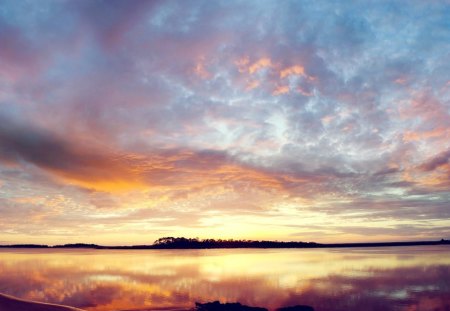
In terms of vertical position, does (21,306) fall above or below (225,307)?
above

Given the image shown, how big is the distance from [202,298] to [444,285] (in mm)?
35956

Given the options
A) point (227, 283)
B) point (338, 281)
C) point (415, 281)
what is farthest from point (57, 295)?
point (415, 281)

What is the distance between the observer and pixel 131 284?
171 ft

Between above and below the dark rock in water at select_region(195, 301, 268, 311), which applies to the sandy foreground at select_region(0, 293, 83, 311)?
above

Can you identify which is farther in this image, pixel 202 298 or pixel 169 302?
pixel 202 298

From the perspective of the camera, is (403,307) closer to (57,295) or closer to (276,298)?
(276,298)

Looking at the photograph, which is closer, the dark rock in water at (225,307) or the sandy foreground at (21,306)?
the sandy foreground at (21,306)

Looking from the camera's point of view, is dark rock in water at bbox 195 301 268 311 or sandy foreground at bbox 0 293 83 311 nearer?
sandy foreground at bbox 0 293 83 311

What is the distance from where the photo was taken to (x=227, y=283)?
5475cm

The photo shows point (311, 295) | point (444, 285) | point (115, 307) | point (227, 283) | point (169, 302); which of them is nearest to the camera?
point (115, 307)

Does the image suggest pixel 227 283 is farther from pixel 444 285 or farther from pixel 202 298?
pixel 444 285

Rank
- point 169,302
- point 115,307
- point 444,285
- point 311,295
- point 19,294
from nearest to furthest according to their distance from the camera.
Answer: point 115,307
point 169,302
point 19,294
point 311,295
point 444,285

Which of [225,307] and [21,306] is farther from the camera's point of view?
[225,307]

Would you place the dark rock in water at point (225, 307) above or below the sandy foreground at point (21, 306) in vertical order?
below
